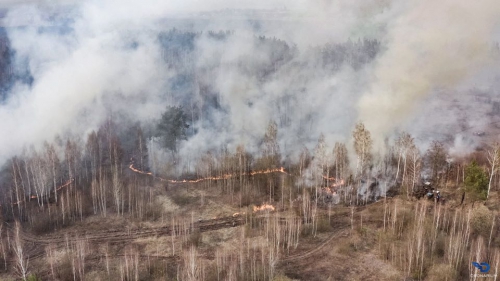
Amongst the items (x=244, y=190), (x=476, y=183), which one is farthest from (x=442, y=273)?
(x=244, y=190)

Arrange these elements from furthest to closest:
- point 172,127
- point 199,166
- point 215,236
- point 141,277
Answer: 1. point 172,127
2. point 199,166
3. point 215,236
4. point 141,277

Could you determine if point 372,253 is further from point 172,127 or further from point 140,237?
point 172,127

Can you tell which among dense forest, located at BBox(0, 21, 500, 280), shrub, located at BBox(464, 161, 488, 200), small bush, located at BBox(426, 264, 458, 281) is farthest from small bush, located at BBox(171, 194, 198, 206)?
shrub, located at BBox(464, 161, 488, 200)

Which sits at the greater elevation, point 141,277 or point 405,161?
point 405,161

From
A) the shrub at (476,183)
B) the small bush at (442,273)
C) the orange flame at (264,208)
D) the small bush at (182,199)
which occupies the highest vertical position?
the shrub at (476,183)

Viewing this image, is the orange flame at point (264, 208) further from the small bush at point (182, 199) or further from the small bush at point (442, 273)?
the small bush at point (442, 273)

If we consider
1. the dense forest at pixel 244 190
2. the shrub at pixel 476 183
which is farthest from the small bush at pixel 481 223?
the shrub at pixel 476 183

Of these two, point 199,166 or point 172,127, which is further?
point 172,127

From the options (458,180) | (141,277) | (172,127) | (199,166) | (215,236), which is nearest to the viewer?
(141,277)

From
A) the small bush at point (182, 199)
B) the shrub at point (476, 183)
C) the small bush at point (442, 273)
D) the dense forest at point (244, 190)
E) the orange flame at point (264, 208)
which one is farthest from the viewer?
the small bush at point (182, 199)

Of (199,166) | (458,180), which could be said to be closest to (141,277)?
(199,166)

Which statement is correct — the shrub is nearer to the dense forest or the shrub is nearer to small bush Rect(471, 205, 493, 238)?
the dense forest
